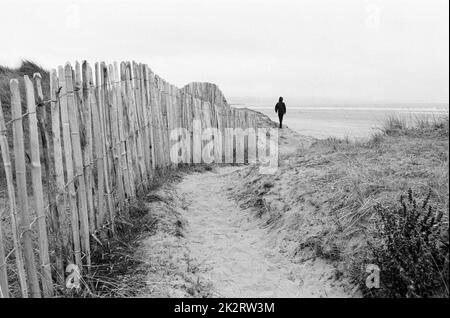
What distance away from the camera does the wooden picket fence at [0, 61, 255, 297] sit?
2.60 meters

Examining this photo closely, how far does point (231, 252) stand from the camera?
426 cm

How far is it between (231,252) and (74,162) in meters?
1.77

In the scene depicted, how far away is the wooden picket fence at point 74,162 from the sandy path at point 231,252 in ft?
2.72

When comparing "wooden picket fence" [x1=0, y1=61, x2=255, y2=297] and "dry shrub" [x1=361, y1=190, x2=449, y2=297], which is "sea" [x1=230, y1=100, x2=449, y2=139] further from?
"wooden picket fence" [x1=0, y1=61, x2=255, y2=297]

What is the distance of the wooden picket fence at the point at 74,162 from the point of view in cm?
260

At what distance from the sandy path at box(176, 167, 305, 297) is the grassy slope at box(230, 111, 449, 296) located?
23cm

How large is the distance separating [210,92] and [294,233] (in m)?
10.4

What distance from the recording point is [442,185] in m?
3.82

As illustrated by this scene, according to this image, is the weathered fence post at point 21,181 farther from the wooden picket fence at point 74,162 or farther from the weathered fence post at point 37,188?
the weathered fence post at point 37,188

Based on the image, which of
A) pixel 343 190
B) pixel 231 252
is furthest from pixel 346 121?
pixel 231 252

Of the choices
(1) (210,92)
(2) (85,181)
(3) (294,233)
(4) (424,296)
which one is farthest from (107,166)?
(1) (210,92)

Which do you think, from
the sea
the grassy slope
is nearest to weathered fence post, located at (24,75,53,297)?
the grassy slope

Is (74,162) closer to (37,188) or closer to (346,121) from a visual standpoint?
(37,188)

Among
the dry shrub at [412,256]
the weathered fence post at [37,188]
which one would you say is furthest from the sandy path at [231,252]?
the weathered fence post at [37,188]
